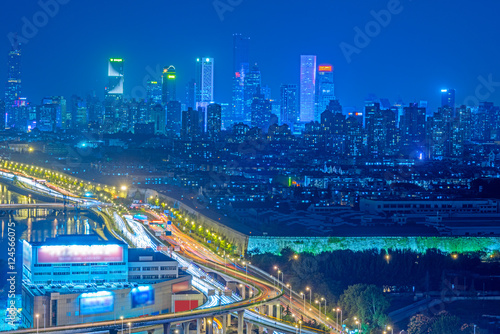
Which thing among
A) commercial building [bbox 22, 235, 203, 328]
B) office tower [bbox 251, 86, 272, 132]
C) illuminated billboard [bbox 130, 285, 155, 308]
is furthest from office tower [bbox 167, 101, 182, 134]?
illuminated billboard [bbox 130, 285, 155, 308]

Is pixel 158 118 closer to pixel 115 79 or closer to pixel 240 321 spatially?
pixel 115 79

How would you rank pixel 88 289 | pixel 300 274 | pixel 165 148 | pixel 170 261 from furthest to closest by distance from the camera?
1. pixel 165 148
2. pixel 300 274
3. pixel 170 261
4. pixel 88 289

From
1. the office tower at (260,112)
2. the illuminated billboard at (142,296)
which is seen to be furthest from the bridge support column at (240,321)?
the office tower at (260,112)

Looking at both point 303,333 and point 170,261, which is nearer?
point 303,333

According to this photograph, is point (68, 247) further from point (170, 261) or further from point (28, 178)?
point (28, 178)

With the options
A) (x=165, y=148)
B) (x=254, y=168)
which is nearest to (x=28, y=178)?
(x=254, y=168)

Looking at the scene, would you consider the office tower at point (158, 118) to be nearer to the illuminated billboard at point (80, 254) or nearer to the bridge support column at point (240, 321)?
the illuminated billboard at point (80, 254)

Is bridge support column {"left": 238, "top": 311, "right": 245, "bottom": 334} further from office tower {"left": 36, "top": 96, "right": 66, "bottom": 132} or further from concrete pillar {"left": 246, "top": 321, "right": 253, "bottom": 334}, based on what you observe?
office tower {"left": 36, "top": 96, "right": 66, "bottom": 132}
